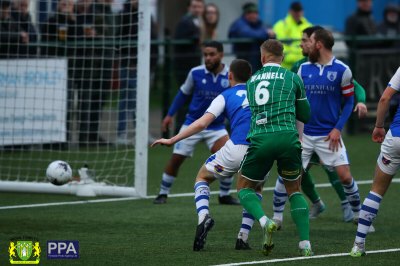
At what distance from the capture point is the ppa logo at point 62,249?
9.21 meters

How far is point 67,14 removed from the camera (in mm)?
15523

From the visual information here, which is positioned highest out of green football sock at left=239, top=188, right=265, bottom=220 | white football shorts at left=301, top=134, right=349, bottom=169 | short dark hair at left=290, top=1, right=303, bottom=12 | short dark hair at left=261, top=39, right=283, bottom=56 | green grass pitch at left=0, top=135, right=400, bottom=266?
short dark hair at left=290, top=1, right=303, bottom=12

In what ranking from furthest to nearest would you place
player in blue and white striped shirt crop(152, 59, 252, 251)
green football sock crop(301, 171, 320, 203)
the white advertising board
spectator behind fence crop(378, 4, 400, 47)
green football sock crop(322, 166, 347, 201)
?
spectator behind fence crop(378, 4, 400, 47) → the white advertising board → green football sock crop(322, 166, 347, 201) → green football sock crop(301, 171, 320, 203) → player in blue and white striped shirt crop(152, 59, 252, 251)

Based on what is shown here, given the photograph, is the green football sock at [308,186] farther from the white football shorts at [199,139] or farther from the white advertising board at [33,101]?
the white advertising board at [33,101]

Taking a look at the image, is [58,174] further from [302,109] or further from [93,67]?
[302,109]

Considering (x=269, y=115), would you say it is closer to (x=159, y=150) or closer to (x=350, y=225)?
(x=350, y=225)

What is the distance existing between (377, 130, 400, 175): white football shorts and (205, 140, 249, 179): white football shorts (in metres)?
1.39

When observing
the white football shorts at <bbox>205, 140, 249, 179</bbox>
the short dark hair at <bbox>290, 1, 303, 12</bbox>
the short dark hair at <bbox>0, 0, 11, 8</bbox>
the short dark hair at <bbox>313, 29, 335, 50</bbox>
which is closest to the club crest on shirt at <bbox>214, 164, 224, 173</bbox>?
the white football shorts at <bbox>205, 140, 249, 179</bbox>

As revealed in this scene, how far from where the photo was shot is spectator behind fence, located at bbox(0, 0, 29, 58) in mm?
15633

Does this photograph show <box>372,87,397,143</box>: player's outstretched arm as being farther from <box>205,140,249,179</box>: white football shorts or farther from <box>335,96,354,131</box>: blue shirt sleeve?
<box>335,96,354,131</box>: blue shirt sleeve

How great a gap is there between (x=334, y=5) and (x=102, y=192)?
14.3 meters

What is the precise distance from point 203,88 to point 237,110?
312 centimetres

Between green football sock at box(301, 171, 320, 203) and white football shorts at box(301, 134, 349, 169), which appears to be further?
green football sock at box(301, 171, 320, 203)

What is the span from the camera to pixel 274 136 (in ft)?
30.0
